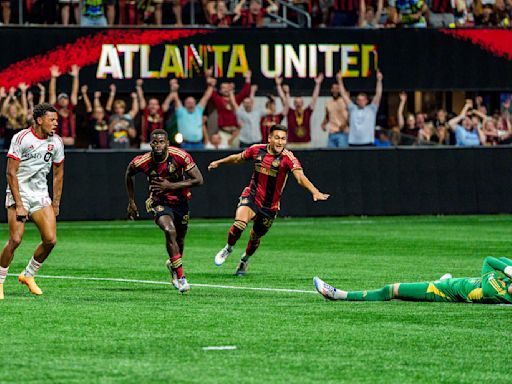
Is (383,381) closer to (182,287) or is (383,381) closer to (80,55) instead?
(182,287)

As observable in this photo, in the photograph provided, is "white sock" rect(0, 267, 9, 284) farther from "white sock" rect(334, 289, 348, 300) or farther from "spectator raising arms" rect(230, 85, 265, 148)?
"spectator raising arms" rect(230, 85, 265, 148)

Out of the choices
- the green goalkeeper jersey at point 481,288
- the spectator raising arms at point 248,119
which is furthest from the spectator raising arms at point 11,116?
the green goalkeeper jersey at point 481,288

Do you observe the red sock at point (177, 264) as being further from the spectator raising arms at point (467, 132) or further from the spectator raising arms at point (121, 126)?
the spectator raising arms at point (467, 132)

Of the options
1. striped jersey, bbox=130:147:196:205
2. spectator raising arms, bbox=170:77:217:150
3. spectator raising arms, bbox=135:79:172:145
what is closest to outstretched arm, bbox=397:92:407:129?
spectator raising arms, bbox=170:77:217:150

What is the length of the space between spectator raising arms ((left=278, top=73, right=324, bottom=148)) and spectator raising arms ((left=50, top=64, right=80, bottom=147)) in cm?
480

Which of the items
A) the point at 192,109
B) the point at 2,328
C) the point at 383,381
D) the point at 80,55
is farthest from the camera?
the point at 80,55

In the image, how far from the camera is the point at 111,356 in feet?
32.1

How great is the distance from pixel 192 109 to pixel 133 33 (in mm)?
3255

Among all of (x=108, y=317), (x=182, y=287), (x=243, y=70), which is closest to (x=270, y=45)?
(x=243, y=70)

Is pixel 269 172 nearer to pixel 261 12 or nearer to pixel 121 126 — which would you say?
pixel 121 126

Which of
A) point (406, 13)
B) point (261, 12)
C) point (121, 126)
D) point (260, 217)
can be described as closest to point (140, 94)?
point (121, 126)

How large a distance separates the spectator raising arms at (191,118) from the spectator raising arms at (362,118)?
10.8ft

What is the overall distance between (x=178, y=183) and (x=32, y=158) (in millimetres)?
1945

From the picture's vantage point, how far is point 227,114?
99.0ft
